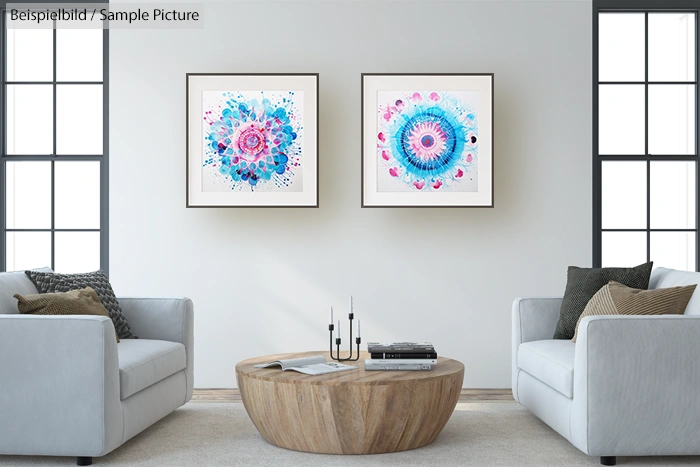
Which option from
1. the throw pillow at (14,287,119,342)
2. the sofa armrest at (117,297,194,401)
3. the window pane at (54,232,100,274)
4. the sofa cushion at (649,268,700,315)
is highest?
the window pane at (54,232,100,274)

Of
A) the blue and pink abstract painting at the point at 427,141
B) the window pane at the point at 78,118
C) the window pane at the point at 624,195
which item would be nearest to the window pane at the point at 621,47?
the window pane at the point at 624,195

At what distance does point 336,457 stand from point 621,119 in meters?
3.37

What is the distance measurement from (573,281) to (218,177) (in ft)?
7.95

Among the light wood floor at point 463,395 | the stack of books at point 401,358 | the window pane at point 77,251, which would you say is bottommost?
the light wood floor at point 463,395

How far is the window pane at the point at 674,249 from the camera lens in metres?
5.18

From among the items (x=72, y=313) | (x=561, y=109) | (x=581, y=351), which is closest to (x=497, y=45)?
(x=561, y=109)

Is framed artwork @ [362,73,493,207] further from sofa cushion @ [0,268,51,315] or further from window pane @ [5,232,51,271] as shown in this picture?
window pane @ [5,232,51,271]

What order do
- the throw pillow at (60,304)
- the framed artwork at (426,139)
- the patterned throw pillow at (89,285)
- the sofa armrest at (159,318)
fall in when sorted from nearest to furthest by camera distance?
the throw pillow at (60,304)
the patterned throw pillow at (89,285)
the sofa armrest at (159,318)
the framed artwork at (426,139)

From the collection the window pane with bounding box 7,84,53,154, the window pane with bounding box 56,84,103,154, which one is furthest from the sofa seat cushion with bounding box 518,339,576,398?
the window pane with bounding box 7,84,53,154

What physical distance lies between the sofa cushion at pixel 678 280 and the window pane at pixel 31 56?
4281 mm

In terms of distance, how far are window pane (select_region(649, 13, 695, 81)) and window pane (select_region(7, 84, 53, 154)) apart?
438cm

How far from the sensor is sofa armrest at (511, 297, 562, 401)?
Result: 4.14m

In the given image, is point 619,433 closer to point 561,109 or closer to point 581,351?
point 581,351

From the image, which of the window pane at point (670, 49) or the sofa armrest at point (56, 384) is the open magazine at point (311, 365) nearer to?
the sofa armrest at point (56, 384)
